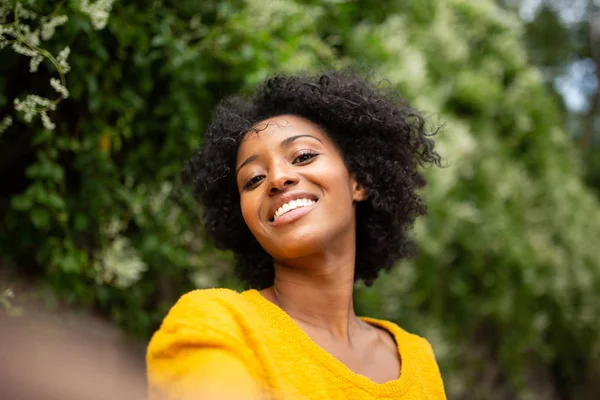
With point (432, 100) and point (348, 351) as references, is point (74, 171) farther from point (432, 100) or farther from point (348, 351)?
point (432, 100)

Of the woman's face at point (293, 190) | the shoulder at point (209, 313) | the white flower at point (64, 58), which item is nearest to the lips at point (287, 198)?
the woman's face at point (293, 190)

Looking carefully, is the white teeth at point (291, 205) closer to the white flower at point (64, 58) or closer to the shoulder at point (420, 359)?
the shoulder at point (420, 359)

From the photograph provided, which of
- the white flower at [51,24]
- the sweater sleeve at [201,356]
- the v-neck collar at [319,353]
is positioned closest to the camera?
the sweater sleeve at [201,356]

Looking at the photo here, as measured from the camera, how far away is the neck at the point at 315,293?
1.53m

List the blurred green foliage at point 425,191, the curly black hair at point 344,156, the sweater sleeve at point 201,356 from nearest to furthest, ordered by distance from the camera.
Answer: the sweater sleeve at point 201,356, the curly black hair at point 344,156, the blurred green foliage at point 425,191

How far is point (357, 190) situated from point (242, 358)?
26.1 inches

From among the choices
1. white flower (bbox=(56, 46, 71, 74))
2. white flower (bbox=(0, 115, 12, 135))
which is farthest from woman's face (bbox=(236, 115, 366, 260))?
white flower (bbox=(0, 115, 12, 135))

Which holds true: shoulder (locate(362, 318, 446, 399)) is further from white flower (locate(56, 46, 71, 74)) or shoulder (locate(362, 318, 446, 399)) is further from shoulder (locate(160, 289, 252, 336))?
white flower (locate(56, 46, 71, 74))

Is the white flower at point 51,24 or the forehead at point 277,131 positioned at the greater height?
the white flower at point 51,24

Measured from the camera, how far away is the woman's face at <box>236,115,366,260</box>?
1.45 metres

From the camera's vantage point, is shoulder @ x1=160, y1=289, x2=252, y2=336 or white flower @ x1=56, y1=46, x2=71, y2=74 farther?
white flower @ x1=56, y1=46, x2=71, y2=74

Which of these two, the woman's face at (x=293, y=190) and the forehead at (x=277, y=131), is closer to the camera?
the woman's face at (x=293, y=190)

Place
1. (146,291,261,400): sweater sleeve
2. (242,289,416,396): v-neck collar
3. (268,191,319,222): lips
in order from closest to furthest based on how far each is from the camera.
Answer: (146,291,261,400): sweater sleeve → (242,289,416,396): v-neck collar → (268,191,319,222): lips

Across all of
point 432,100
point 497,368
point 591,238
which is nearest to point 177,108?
point 432,100
